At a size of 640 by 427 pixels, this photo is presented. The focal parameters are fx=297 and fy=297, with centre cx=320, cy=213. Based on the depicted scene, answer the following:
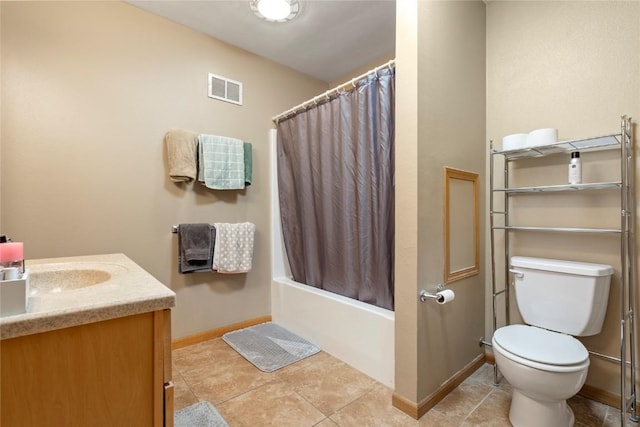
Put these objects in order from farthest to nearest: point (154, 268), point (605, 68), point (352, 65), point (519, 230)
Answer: point (352, 65), point (154, 268), point (519, 230), point (605, 68)

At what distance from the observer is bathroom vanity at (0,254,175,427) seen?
0.66 meters

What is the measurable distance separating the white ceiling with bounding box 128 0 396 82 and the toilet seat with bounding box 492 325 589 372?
2.13 m

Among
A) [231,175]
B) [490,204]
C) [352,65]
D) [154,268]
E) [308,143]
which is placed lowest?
[154,268]

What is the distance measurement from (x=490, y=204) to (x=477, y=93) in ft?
2.36

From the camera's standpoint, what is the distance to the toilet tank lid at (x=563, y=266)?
4.71 ft

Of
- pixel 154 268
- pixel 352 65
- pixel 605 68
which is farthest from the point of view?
pixel 352 65

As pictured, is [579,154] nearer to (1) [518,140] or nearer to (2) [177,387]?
(1) [518,140]

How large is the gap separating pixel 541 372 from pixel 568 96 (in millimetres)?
1468

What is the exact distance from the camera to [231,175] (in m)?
2.31

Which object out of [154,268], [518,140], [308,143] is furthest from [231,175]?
[518,140]

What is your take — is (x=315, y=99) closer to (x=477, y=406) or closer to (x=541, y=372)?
(x=541, y=372)

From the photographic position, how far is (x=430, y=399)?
60.5 inches

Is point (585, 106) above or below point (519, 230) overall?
above

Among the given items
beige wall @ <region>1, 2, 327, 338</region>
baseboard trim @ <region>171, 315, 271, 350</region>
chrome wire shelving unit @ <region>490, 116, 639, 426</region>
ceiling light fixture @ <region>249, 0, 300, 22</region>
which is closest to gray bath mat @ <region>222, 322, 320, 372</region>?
baseboard trim @ <region>171, 315, 271, 350</region>
